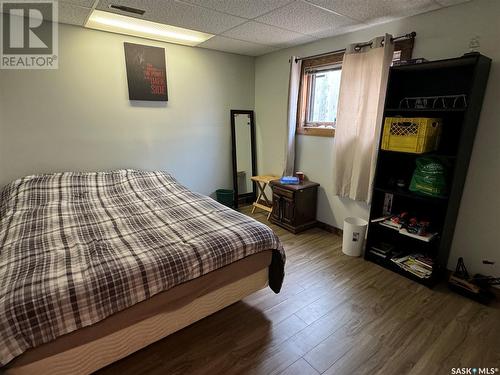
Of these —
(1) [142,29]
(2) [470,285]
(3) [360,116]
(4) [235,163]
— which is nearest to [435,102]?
(3) [360,116]

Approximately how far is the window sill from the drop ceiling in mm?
1020

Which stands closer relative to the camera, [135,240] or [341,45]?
[135,240]

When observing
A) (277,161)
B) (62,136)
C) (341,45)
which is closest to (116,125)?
(62,136)

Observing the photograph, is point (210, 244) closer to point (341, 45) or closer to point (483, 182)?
point (483, 182)

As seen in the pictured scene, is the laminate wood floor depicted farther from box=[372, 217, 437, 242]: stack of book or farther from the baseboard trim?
the baseboard trim

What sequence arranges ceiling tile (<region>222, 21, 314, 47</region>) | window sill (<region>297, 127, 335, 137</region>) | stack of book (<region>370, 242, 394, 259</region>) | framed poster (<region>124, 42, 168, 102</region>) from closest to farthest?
stack of book (<region>370, 242, 394, 259</region>)
ceiling tile (<region>222, 21, 314, 47</region>)
framed poster (<region>124, 42, 168, 102</region>)
window sill (<region>297, 127, 335, 137</region>)

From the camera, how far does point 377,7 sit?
2150 mm

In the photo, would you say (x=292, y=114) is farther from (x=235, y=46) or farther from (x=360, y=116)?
(x=235, y=46)

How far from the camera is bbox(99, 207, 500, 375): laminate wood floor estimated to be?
60.7 inches

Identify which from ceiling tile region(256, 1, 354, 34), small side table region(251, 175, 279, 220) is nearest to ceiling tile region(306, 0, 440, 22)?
ceiling tile region(256, 1, 354, 34)

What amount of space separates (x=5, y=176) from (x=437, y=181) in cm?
390

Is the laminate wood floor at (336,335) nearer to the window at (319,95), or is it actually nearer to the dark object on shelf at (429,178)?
the dark object on shelf at (429,178)

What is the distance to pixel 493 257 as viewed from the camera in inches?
84.2

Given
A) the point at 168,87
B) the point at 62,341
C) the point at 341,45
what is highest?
the point at 341,45
